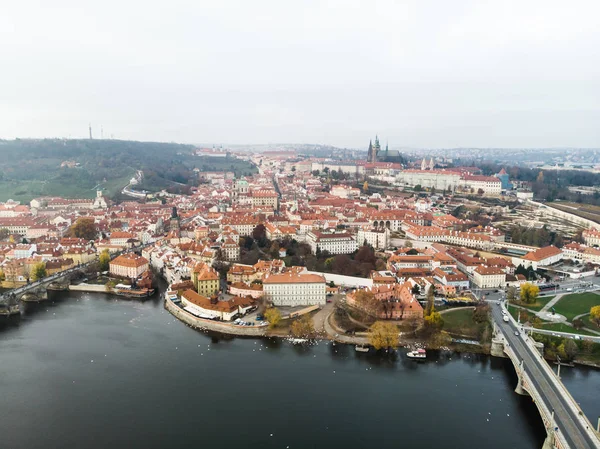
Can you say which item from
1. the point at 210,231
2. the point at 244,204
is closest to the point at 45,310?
the point at 210,231

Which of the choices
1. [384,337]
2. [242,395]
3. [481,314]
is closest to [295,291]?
[384,337]

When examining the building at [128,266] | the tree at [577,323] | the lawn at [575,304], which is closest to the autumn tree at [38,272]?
the building at [128,266]

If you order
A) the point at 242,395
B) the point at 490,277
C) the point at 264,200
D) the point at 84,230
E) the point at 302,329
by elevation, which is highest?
the point at 264,200

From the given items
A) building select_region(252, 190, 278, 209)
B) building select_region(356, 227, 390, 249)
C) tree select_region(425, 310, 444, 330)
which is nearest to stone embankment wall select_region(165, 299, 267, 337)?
tree select_region(425, 310, 444, 330)

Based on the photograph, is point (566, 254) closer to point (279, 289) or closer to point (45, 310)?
point (279, 289)

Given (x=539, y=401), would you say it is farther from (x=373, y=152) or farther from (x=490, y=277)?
(x=373, y=152)

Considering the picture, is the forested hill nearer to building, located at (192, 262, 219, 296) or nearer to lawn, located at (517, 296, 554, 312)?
building, located at (192, 262, 219, 296)
